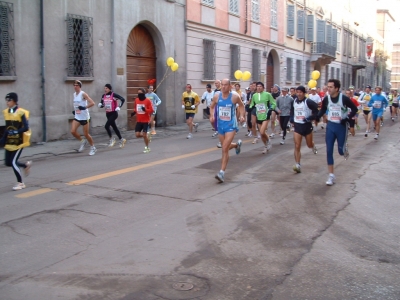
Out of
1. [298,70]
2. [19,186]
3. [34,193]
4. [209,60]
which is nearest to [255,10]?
[209,60]

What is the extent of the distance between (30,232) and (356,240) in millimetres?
3724

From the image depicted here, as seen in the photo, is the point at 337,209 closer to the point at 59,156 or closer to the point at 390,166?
the point at 390,166

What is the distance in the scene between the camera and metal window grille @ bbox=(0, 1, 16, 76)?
44.0 feet

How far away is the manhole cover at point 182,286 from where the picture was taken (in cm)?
414

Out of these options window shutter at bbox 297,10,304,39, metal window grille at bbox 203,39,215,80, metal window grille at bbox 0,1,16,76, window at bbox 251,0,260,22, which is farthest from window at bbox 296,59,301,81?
metal window grille at bbox 0,1,16,76

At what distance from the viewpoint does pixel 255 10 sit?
28.7m

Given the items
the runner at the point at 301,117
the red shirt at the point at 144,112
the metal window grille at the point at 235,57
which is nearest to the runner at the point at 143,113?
the red shirt at the point at 144,112

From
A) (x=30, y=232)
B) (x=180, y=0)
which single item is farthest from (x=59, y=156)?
(x=180, y=0)

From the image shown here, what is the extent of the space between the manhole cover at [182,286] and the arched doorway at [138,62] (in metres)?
15.3

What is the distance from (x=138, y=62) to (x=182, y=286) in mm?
16540

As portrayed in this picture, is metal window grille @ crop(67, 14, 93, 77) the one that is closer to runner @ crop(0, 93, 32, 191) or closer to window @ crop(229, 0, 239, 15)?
runner @ crop(0, 93, 32, 191)

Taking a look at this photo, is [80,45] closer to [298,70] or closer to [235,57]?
[235,57]

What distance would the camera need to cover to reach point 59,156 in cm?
1258

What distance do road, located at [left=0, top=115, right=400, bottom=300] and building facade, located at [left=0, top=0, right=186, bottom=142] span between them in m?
4.78
